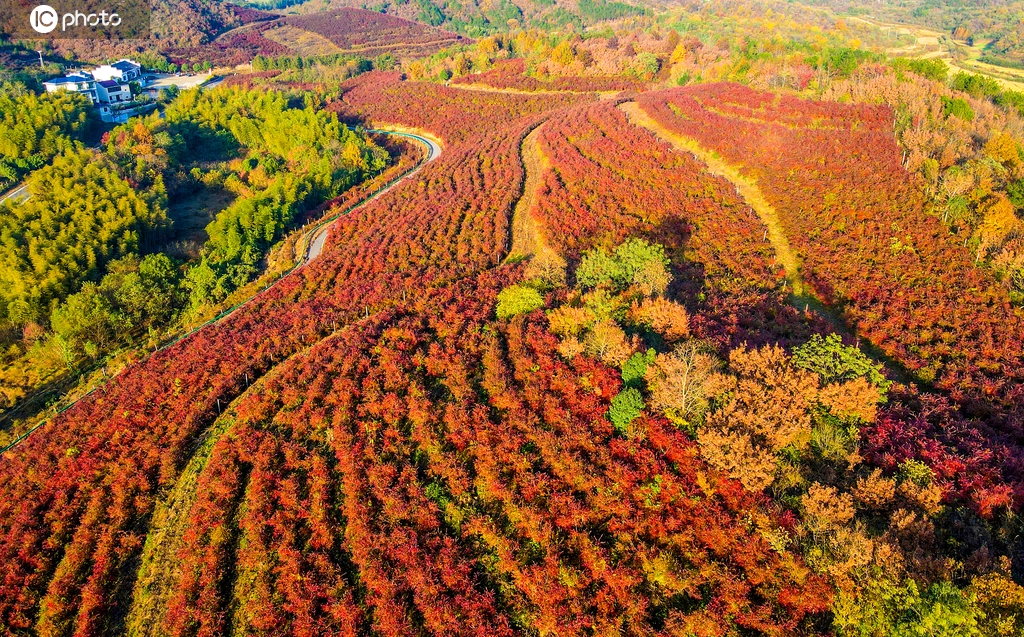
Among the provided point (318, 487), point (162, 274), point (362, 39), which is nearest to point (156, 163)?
point (162, 274)

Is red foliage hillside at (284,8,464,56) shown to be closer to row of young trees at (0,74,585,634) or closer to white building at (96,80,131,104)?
white building at (96,80,131,104)

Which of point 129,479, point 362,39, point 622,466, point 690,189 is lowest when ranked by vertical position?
point 129,479

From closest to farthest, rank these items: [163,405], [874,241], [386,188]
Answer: [163,405] → [874,241] → [386,188]

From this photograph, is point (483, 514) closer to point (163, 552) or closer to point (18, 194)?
point (163, 552)

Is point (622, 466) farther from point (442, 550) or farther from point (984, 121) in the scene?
point (984, 121)

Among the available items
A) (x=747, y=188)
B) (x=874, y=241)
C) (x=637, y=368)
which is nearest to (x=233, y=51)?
(x=747, y=188)

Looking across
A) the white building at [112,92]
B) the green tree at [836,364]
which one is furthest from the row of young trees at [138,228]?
the green tree at [836,364]
